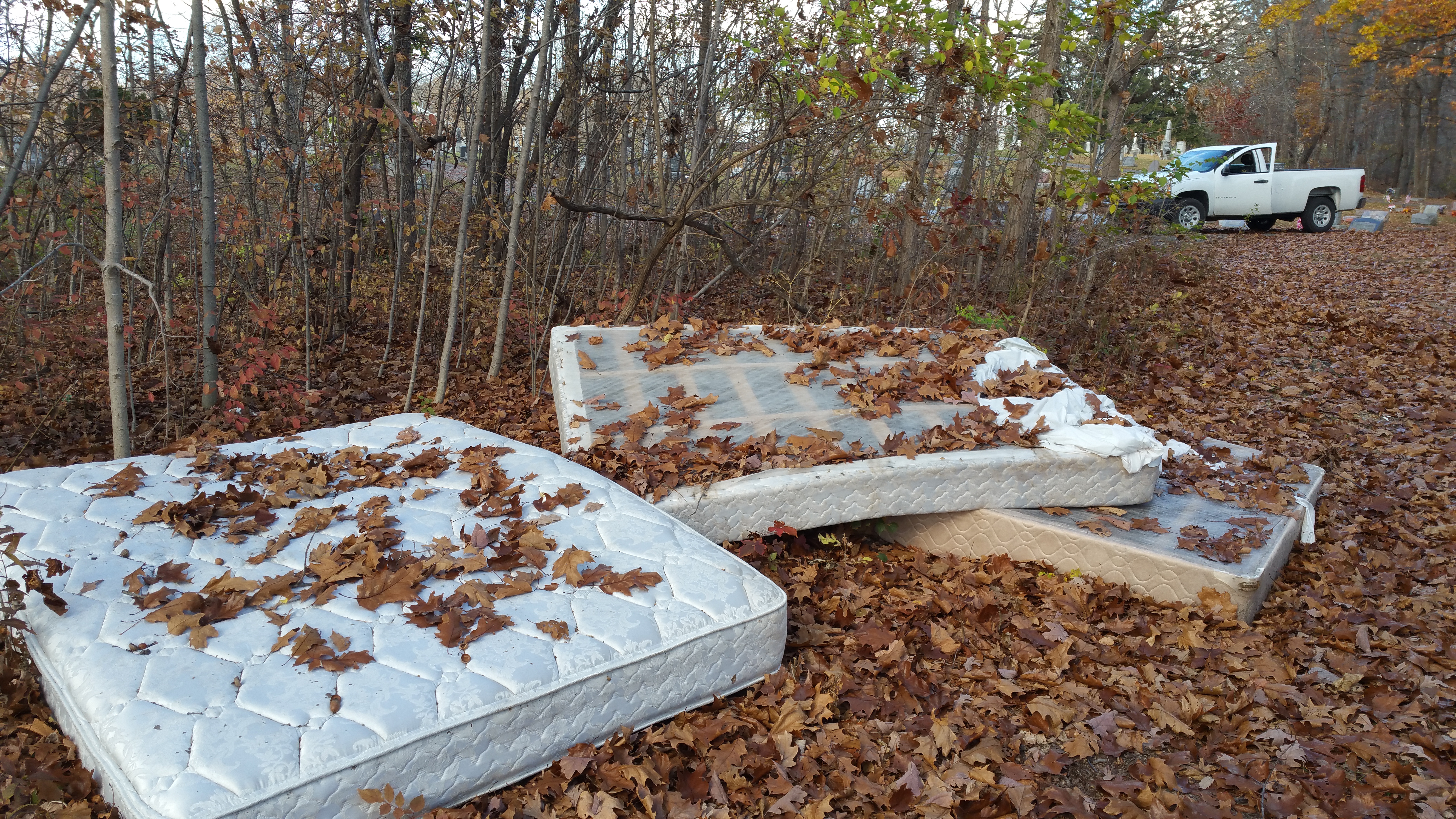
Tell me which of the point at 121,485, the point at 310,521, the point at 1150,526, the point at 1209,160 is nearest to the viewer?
the point at 310,521

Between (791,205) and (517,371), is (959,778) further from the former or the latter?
(517,371)

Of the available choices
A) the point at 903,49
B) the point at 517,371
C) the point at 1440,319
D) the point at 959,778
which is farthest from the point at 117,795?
the point at 1440,319

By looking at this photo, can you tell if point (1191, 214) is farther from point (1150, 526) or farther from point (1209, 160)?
point (1150, 526)

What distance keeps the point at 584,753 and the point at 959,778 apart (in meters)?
1.11

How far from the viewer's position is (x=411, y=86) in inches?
275

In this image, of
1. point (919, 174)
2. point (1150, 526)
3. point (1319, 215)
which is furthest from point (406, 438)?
point (1319, 215)

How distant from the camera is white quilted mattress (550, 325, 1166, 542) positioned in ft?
11.9

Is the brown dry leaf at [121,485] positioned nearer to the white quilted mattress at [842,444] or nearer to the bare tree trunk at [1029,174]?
the white quilted mattress at [842,444]

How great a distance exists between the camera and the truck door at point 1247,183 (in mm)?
15172

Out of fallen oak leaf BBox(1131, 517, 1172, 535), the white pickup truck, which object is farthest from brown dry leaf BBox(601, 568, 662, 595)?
the white pickup truck

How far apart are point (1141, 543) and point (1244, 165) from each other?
14898 millimetres

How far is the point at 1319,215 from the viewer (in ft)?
50.5

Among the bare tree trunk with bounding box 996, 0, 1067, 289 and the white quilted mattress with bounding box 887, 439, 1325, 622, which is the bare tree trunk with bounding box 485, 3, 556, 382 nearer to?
the white quilted mattress with bounding box 887, 439, 1325, 622

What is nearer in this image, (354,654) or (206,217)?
(354,654)
